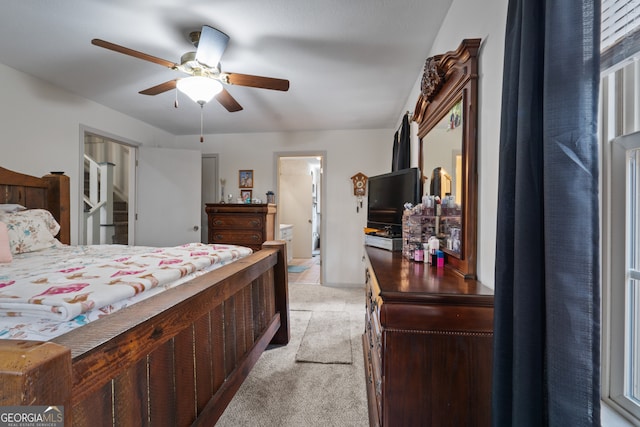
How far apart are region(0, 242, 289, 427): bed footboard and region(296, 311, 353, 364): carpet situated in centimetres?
63

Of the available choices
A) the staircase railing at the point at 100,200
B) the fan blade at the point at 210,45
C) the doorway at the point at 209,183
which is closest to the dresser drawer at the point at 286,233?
the doorway at the point at 209,183

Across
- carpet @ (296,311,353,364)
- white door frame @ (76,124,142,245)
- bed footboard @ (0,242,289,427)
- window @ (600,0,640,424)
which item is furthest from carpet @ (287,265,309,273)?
window @ (600,0,640,424)

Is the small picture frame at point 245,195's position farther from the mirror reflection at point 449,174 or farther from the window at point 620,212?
the window at point 620,212

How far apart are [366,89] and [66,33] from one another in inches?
95.9

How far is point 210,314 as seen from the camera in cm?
128

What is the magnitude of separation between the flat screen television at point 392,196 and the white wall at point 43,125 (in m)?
3.13

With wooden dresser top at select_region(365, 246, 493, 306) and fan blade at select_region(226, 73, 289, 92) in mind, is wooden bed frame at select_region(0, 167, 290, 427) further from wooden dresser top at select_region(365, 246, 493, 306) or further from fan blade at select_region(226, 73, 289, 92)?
fan blade at select_region(226, 73, 289, 92)

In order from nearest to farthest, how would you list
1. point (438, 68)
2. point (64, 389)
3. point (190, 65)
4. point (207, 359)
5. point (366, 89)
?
point (64, 389) → point (207, 359) → point (438, 68) → point (190, 65) → point (366, 89)

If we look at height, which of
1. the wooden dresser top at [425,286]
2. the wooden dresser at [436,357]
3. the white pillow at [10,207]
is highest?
the white pillow at [10,207]

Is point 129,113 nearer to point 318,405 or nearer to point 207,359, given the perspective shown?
point 207,359

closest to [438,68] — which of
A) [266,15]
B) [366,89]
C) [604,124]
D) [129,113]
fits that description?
[604,124]

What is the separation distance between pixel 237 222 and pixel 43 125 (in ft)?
7.16

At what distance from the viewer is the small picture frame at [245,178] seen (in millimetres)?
4574

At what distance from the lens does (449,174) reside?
1.59 metres
